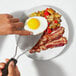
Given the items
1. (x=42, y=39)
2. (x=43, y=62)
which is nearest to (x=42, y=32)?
(x=42, y=39)

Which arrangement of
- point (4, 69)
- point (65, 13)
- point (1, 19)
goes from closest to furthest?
point (4, 69) < point (1, 19) < point (65, 13)

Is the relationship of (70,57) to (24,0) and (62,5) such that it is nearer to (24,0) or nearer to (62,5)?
(62,5)

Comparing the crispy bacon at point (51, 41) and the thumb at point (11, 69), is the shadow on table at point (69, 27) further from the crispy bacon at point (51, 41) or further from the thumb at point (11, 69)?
the thumb at point (11, 69)

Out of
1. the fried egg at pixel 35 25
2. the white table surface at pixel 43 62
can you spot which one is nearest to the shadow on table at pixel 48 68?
the white table surface at pixel 43 62

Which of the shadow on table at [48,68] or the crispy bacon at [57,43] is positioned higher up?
the crispy bacon at [57,43]

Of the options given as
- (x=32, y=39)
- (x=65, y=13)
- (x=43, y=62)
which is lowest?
(x=43, y=62)

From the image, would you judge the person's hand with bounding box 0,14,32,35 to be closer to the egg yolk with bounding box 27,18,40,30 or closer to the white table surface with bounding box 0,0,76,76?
the egg yolk with bounding box 27,18,40,30

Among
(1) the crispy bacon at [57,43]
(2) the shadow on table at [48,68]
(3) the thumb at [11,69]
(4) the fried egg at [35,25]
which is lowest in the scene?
(2) the shadow on table at [48,68]

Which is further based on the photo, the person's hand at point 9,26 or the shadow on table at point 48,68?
the shadow on table at point 48,68
